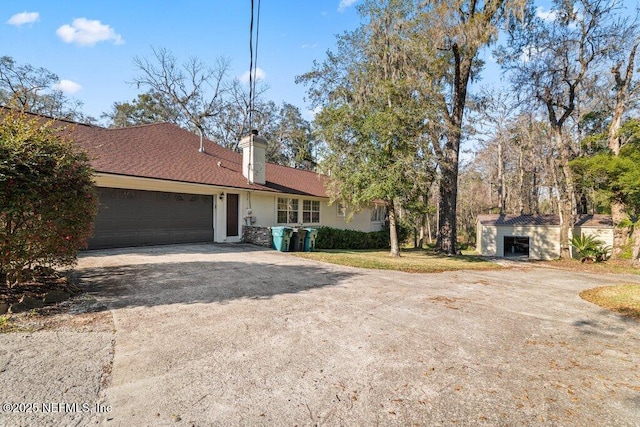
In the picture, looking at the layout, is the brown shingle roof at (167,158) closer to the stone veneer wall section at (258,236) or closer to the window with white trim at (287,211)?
the window with white trim at (287,211)

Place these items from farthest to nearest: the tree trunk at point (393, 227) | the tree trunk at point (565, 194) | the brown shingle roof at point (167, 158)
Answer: the tree trunk at point (565, 194)
the tree trunk at point (393, 227)
the brown shingle roof at point (167, 158)

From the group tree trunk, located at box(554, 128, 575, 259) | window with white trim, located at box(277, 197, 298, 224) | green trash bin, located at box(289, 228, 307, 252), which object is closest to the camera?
green trash bin, located at box(289, 228, 307, 252)

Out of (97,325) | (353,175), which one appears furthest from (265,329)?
(353,175)

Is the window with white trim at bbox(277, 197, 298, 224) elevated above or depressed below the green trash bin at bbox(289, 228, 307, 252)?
above

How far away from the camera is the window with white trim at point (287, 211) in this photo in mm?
16172

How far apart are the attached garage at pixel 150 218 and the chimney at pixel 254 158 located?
2549 millimetres

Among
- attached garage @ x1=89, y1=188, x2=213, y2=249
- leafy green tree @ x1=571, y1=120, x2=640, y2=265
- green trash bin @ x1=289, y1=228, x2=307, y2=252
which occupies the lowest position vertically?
green trash bin @ x1=289, y1=228, x2=307, y2=252

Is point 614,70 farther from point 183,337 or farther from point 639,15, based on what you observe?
point 183,337

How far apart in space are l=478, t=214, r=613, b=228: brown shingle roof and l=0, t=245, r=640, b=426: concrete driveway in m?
20.0

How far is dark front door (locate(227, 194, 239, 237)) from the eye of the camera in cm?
1384

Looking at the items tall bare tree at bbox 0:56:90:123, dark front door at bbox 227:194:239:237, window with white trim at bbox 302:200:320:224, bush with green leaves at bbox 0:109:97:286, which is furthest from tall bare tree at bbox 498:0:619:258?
tall bare tree at bbox 0:56:90:123

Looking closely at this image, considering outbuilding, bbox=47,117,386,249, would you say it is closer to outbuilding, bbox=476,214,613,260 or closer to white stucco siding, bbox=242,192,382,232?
white stucco siding, bbox=242,192,382,232

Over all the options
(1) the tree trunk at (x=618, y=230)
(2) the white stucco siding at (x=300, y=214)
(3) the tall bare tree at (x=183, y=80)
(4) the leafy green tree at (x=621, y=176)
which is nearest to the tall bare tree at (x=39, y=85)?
(3) the tall bare tree at (x=183, y=80)

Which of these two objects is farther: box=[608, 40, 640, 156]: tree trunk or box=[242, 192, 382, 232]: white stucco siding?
box=[242, 192, 382, 232]: white stucco siding
